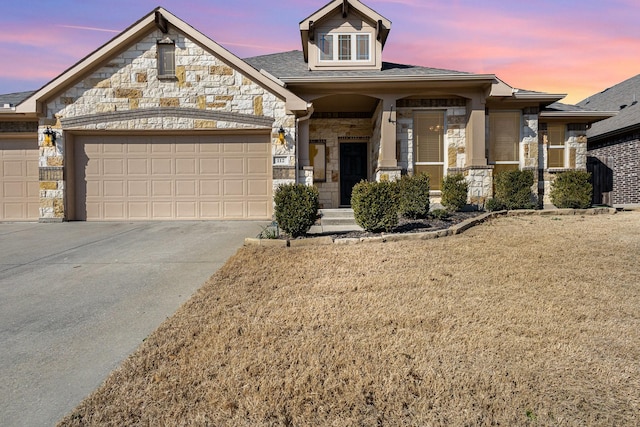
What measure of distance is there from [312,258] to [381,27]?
934 centimetres

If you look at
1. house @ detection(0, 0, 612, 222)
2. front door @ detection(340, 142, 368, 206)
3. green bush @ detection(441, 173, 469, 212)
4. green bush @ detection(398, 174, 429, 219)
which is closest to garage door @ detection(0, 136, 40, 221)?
house @ detection(0, 0, 612, 222)

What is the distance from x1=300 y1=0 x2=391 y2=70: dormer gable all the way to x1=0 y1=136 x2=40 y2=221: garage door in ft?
28.7

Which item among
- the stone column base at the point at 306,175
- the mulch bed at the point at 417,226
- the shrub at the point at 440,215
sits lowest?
the mulch bed at the point at 417,226

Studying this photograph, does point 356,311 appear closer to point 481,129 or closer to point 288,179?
point 288,179

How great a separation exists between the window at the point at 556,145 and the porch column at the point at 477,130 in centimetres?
305

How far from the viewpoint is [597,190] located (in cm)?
1530

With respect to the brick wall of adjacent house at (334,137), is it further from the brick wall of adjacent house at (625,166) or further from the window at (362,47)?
the brick wall of adjacent house at (625,166)

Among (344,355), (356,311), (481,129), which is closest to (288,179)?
(481,129)

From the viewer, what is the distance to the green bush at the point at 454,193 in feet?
33.0

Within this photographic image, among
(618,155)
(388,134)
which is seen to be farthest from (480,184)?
(618,155)

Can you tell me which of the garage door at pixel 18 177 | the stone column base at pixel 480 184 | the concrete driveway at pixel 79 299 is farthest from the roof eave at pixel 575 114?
the garage door at pixel 18 177

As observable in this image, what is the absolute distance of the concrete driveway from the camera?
2.55 metres

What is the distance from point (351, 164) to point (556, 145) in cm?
695

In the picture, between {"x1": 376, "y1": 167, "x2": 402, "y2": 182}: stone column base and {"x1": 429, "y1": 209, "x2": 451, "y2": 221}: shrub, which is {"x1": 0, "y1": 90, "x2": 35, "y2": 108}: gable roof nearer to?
{"x1": 376, "y1": 167, "x2": 402, "y2": 182}: stone column base
